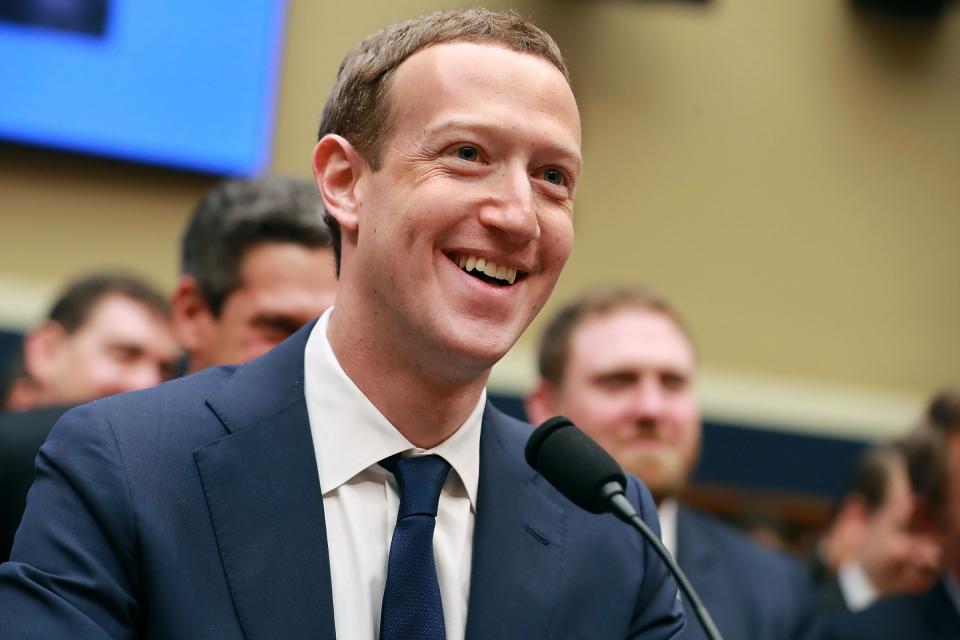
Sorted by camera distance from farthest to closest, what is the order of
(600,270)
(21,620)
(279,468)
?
(600,270), (279,468), (21,620)

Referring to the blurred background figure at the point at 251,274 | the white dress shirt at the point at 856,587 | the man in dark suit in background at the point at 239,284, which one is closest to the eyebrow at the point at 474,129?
the man in dark suit in background at the point at 239,284

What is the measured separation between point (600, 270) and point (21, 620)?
5.41 meters

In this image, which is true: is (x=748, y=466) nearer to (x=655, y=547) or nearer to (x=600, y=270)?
(x=600, y=270)

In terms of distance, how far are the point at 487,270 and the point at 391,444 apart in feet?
0.94

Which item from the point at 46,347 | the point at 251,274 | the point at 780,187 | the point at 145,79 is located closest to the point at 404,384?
the point at 251,274

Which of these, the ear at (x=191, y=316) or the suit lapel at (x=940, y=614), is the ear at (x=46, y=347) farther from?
the suit lapel at (x=940, y=614)

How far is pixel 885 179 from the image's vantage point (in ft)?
24.1

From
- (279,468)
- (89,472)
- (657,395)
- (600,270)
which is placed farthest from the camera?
(600,270)

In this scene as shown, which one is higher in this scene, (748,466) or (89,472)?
(89,472)

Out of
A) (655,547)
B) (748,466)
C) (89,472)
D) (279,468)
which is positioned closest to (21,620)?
(89,472)

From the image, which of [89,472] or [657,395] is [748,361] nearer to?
[657,395]

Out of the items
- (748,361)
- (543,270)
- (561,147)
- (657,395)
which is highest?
(561,147)

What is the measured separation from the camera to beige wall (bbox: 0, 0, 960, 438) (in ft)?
22.9

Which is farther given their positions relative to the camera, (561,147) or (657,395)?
(657,395)
